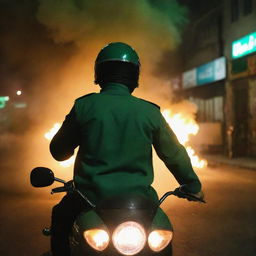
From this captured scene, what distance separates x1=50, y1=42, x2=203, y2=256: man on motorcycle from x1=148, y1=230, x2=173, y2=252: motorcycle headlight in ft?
0.91

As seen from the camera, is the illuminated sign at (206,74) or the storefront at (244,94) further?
the illuminated sign at (206,74)

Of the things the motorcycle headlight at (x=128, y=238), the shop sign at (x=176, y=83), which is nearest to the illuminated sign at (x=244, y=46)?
the shop sign at (x=176, y=83)

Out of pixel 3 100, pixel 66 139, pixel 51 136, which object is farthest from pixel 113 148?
pixel 3 100

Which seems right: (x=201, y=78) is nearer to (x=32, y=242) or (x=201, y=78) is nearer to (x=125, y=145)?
(x=32, y=242)

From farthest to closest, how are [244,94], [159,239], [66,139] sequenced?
1. [244,94]
2. [66,139]
3. [159,239]

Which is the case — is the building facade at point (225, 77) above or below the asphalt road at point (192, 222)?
above

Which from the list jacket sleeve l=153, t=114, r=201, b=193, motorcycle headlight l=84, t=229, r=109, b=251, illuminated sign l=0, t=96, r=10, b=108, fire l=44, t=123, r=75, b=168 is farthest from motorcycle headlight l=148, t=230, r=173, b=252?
illuminated sign l=0, t=96, r=10, b=108

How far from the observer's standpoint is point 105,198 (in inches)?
85.0

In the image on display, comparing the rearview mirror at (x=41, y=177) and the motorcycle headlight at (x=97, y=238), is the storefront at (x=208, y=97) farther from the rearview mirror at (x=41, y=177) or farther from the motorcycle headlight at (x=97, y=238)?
the motorcycle headlight at (x=97, y=238)

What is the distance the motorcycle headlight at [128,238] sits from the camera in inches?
78.5

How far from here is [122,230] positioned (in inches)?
78.5

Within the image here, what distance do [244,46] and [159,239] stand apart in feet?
55.0

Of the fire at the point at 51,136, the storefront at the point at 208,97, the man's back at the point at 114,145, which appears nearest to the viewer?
the man's back at the point at 114,145

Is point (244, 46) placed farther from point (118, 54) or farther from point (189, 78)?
point (118, 54)
